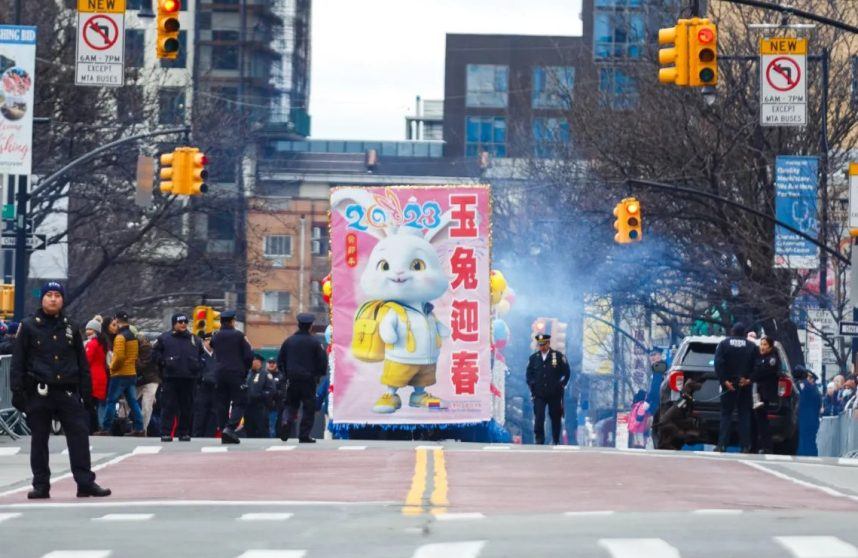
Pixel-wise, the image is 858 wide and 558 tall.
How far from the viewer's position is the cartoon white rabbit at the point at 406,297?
30.3 meters

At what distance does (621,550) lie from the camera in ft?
43.3

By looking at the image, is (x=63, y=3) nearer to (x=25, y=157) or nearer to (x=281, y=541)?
(x=25, y=157)

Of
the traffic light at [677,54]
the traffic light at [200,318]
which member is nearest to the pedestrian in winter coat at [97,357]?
the traffic light at [677,54]

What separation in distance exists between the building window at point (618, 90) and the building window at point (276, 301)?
217ft

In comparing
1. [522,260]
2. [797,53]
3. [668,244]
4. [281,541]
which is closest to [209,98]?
[522,260]

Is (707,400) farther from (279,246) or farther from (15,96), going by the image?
(279,246)

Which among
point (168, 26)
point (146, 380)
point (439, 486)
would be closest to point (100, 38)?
point (146, 380)

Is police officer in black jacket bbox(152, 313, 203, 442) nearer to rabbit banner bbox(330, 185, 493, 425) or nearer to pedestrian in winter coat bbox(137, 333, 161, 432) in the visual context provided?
rabbit banner bbox(330, 185, 493, 425)

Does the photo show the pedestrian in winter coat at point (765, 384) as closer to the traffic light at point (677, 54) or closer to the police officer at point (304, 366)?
the traffic light at point (677, 54)

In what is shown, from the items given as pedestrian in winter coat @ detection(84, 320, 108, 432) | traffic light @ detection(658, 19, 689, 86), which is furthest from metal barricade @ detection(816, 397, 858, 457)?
pedestrian in winter coat @ detection(84, 320, 108, 432)

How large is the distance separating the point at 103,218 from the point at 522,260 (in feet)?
49.7

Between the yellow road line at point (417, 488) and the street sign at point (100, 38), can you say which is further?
the street sign at point (100, 38)

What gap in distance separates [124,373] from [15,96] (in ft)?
12.6

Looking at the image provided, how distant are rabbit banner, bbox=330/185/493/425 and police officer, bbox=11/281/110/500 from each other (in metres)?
12.1
